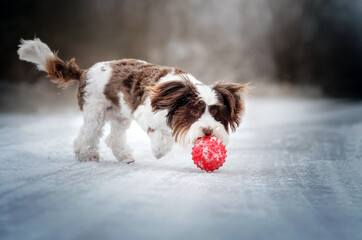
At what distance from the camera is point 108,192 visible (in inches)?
101

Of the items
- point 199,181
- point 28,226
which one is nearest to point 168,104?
point 199,181

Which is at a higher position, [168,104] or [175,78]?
[175,78]

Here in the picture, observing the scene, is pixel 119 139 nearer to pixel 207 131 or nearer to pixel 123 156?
pixel 123 156

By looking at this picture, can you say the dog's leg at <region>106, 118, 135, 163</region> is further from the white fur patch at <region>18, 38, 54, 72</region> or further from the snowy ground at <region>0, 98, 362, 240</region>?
the white fur patch at <region>18, 38, 54, 72</region>

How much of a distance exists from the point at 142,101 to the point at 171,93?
531 mm

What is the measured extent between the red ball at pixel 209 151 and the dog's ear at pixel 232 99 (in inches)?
15.4

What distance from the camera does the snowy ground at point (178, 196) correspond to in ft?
6.29

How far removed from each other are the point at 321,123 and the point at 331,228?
25.5ft

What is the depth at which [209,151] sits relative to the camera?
345 cm

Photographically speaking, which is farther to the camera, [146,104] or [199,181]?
[146,104]

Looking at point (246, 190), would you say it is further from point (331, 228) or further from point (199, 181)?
point (331, 228)

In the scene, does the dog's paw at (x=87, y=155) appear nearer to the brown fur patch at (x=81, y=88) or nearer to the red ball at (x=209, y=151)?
the brown fur patch at (x=81, y=88)

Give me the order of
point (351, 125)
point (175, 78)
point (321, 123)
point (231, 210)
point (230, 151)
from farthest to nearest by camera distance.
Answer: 1. point (321, 123)
2. point (351, 125)
3. point (230, 151)
4. point (175, 78)
5. point (231, 210)

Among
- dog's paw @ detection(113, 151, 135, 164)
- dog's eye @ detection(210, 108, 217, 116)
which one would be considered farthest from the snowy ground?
dog's eye @ detection(210, 108, 217, 116)
